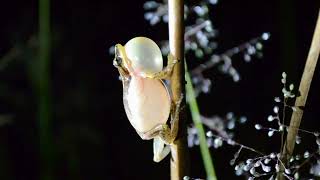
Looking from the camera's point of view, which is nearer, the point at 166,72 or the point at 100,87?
the point at 166,72

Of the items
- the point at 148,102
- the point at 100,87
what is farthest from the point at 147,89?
the point at 100,87

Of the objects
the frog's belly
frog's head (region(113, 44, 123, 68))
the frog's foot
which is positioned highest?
frog's head (region(113, 44, 123, 68))

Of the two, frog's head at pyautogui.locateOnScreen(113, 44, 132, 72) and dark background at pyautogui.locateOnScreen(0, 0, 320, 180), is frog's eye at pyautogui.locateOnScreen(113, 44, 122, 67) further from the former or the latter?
dark background at pyautogui.locateOnScreen(0, 0, 320, 180)

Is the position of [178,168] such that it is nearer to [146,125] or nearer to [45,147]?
[146,125]

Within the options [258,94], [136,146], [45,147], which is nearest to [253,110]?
[258,94]

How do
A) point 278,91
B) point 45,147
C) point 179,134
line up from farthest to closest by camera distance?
point 278,91 < point 45,147 < point 179,134

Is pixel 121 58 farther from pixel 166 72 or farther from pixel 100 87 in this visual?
pixel 100 87

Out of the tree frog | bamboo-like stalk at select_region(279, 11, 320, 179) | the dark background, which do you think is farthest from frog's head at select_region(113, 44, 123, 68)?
the dark background

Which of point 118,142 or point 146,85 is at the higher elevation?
point 146,85
